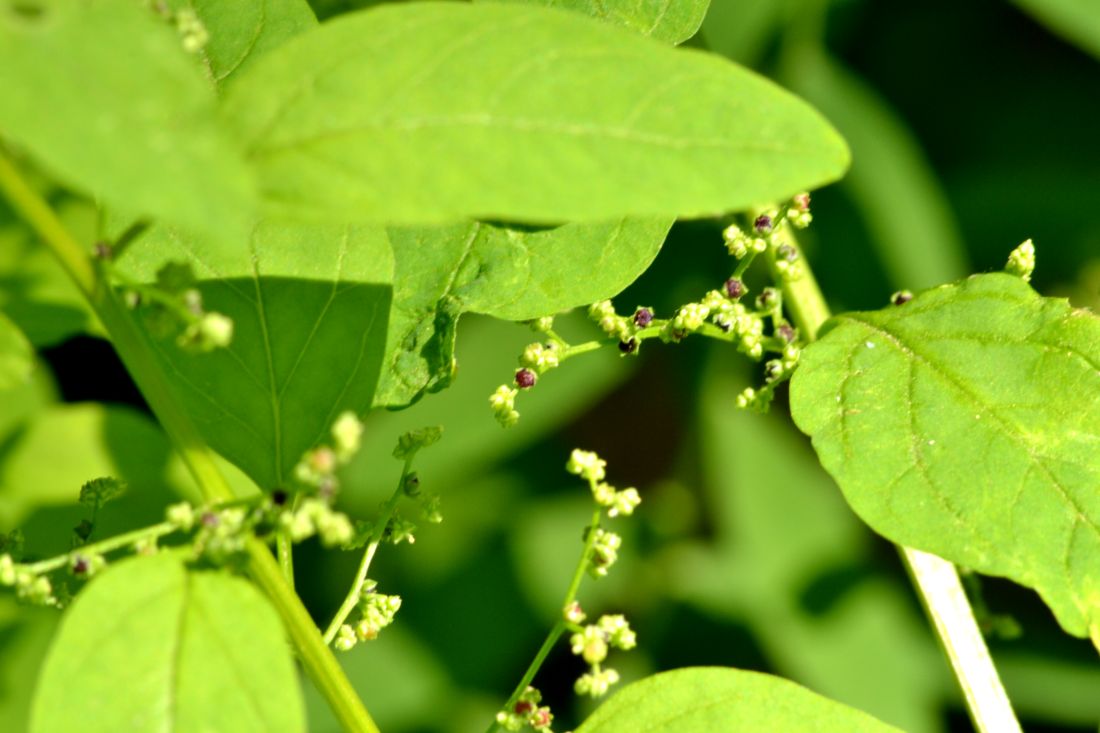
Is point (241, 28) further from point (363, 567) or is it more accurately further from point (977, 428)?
point (977, 428)

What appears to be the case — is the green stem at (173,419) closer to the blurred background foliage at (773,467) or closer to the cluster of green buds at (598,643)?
the cluster of green buds at (598,643)

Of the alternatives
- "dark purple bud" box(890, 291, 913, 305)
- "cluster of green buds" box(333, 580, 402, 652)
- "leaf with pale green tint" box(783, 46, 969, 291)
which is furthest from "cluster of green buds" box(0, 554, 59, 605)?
"leaf with pale green tint" box(783, 46, 969, 291)

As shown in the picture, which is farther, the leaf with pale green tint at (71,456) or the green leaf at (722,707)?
the leaf with pale green tint at (71,456)

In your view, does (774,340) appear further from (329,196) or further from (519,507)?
(519,507)

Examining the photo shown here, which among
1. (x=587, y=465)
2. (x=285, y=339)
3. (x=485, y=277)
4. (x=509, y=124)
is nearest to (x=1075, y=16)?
(x=485, y=277)

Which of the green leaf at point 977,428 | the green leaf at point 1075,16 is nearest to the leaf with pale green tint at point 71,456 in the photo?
the green leaf at point 977,428

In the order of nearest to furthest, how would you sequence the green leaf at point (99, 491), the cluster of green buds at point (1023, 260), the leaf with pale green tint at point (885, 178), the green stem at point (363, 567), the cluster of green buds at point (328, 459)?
the cluster of green buds at point (328, 459) < the green stem at point (363, 567) < the green leaf at point (99, 491) < the cluster of green buds at point (1023, 260) < the leaf with pale green tint at point (885, 178)
